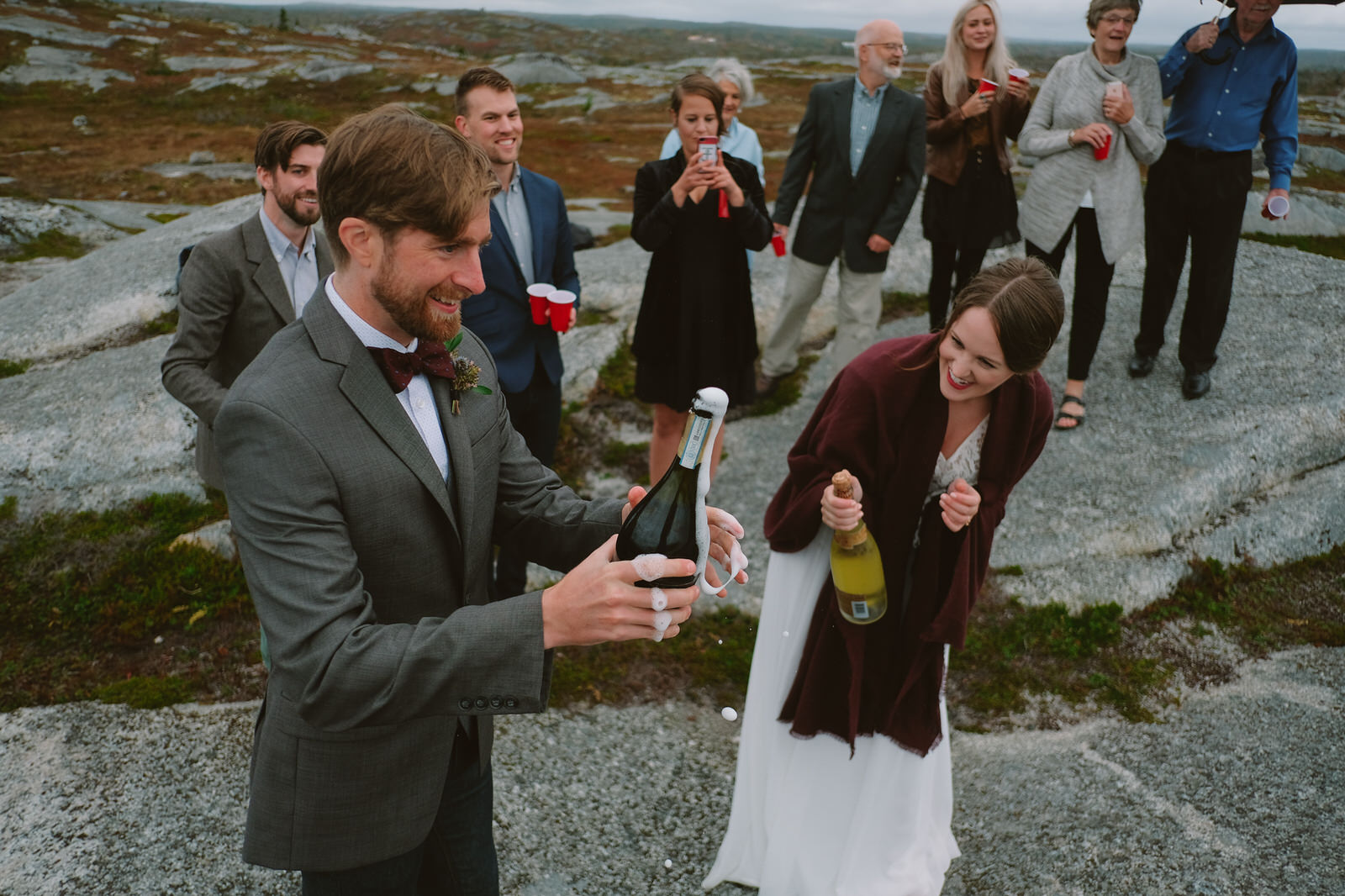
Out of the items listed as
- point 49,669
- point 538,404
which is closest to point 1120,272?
point 538,404

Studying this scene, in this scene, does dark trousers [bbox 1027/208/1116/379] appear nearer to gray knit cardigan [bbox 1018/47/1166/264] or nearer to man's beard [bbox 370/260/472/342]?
gray knit cardigan [bbox 1018/47/1166/264]

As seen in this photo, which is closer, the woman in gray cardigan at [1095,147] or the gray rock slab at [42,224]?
the woman in gray cardigan at [1095,147]

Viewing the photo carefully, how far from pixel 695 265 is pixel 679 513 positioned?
12.0 feet

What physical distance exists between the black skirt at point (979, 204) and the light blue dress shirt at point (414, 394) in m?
5.65

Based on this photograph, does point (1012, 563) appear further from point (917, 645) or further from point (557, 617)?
point (557, 617)

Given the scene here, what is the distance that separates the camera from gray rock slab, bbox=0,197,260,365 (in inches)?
284

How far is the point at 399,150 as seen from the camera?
5.37ft

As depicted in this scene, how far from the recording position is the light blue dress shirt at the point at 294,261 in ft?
12.8

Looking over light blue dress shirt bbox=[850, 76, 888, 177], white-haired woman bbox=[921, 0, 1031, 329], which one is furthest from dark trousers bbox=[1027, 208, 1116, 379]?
light blue dress shirt bbox=[850, 76, 888, 177]

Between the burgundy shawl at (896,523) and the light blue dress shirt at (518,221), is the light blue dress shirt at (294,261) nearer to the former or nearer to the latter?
the light blue dress shirt at (518,221)

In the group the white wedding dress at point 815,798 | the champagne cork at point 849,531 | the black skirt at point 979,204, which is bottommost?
the white wedding dress at point 815,798

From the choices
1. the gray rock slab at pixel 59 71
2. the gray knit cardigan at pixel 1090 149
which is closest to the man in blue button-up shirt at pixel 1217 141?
the gray knit cardigan at pixel 1090 149

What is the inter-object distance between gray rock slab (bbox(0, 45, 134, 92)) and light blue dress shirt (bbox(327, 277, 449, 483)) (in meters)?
41.0

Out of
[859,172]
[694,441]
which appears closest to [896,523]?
[694,441]
